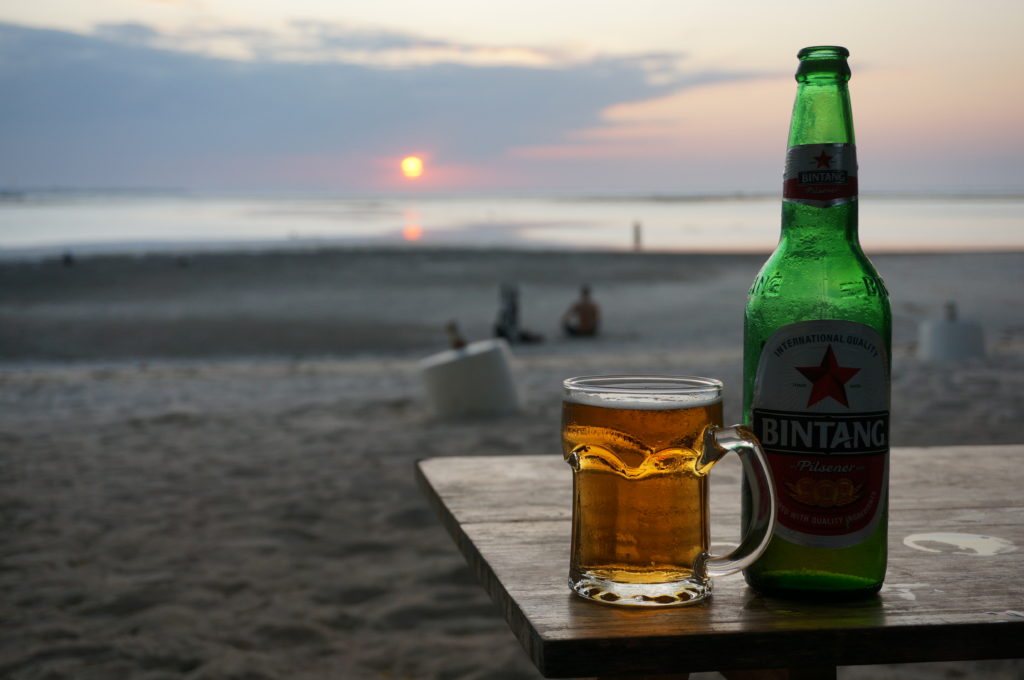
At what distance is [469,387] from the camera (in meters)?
7.34

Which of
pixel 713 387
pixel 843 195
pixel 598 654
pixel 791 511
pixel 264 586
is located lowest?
pixel 264 586

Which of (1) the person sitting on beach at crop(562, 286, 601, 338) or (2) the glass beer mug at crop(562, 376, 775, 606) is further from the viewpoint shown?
(1) the person sitting on beach at crop(562, 286, 601, 338)

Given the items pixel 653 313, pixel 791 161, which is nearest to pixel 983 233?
pixel 653 313

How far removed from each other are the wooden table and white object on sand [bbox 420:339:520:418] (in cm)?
562

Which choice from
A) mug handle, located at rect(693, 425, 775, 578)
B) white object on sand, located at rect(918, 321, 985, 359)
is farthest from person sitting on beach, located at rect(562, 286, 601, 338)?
mug handle, located at rect(693, 425, 775, 578)

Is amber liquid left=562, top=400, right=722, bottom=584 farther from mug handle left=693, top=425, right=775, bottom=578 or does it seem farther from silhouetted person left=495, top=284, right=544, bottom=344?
silhouetted person left=495, top=284, right=544, bottom=344

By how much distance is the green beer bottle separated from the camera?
111 cm

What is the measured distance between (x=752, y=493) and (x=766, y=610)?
139 millimetres

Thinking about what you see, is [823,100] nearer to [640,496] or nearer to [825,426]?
[825,426]

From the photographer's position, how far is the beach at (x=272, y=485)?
3.35 metres

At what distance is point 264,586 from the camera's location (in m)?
3.93

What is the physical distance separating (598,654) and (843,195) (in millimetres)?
560

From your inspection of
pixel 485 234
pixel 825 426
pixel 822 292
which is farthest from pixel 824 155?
pixel 485 234

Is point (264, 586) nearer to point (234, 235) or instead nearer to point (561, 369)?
point (561, 369)
